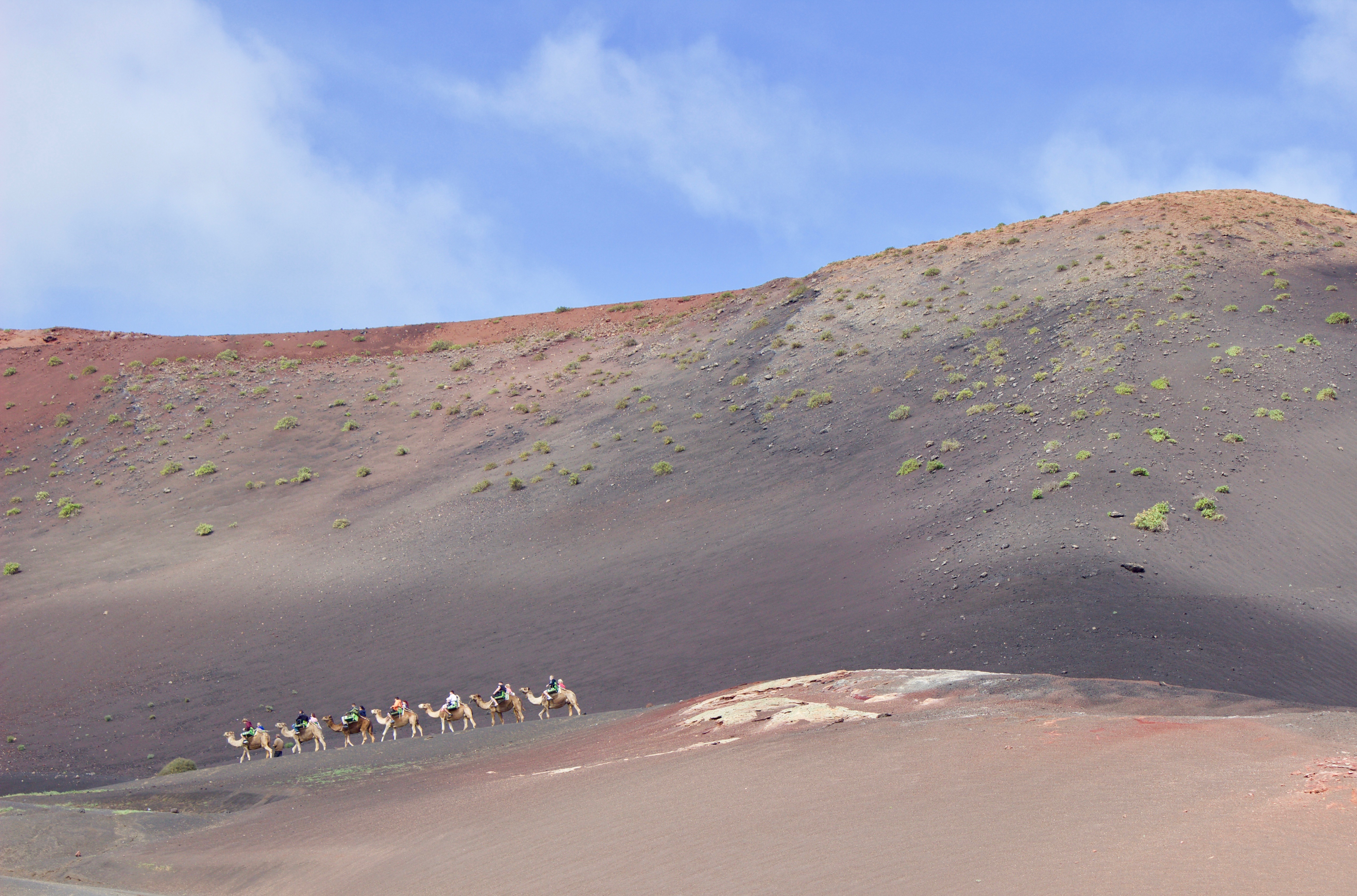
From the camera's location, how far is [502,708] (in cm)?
2619

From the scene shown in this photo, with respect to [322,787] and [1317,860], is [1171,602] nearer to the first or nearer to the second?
[1317,860]

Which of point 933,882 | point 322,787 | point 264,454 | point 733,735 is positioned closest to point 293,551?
point 264,454

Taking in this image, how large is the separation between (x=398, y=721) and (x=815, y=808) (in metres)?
16.4

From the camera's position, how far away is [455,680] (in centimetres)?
3078

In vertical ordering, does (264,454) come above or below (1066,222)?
below

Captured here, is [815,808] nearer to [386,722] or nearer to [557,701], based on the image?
[557,701]

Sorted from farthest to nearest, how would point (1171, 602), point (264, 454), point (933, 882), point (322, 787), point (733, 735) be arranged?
1. point (264, 454)
2. point (1171, 602)
3. point (322, 787)
4. point (733, 735)
5. point (933, 882)

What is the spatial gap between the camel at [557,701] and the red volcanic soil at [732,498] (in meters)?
1.92

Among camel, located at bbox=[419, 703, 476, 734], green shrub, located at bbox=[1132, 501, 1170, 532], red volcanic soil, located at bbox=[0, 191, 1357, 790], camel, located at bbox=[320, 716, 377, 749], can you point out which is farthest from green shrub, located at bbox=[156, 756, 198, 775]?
green shrub, located at bbox=[1132, 501, 1170, 532]

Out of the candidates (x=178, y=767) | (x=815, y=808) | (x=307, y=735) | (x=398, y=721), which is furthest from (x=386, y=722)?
(x=815, y=808)

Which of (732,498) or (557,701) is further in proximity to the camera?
(732,498)

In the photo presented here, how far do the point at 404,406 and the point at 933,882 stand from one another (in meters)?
55.4

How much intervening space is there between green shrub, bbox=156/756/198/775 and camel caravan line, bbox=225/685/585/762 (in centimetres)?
107

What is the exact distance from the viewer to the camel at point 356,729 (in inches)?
1019
